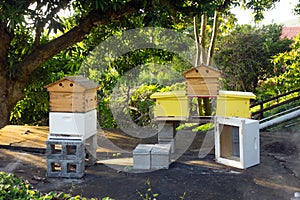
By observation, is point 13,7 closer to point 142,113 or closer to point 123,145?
point 123,145

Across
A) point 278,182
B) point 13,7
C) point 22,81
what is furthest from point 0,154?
point 278,182

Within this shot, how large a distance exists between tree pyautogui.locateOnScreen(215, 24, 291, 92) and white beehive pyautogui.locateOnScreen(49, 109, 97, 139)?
8277 mm

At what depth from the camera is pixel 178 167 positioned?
15.8 feet

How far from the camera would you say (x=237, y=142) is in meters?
5.11

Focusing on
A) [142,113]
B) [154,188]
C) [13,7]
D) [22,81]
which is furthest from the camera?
[142,113]

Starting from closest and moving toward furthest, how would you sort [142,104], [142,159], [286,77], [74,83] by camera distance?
[74,83]
[142,159]
[142,104]
[286,77]

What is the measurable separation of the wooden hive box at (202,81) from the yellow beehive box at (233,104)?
0.53 feet

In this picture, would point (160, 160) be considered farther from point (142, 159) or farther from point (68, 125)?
point (68, 125)

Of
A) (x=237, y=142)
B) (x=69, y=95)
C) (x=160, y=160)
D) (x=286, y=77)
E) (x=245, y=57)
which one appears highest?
(x=245, y=57)

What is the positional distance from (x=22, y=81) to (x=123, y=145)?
2070 millimetres

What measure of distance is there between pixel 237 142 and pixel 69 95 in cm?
250

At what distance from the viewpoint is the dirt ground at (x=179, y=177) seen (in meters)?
3.80

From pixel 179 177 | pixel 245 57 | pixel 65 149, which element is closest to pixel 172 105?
pixel 179 177

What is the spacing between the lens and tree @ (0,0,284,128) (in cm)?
451
